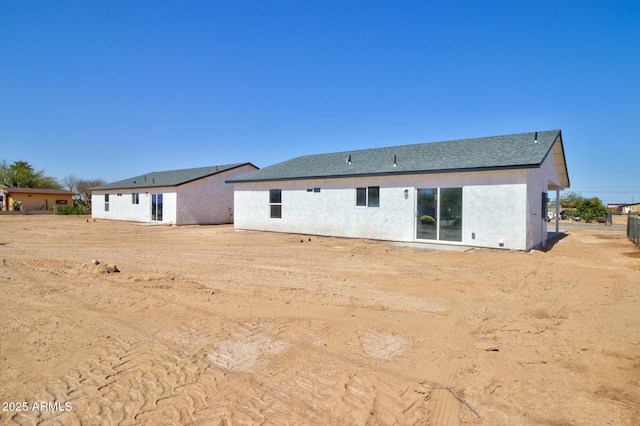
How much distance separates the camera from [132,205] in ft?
92.8

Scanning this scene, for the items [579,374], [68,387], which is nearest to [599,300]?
[579,374]

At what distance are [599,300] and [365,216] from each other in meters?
9.42

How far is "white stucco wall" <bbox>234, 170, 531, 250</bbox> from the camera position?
11.9 meters

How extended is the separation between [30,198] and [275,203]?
37103mm

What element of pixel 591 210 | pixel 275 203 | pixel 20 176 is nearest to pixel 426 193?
pixel 275 203

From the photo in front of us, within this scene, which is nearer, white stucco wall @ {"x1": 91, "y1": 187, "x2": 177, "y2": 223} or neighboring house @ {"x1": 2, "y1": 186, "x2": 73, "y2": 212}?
white stucco wall @ {"x1": 91, "y1": 187, "x2": 177, "y2": 223}

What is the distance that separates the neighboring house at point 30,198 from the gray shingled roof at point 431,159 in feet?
112

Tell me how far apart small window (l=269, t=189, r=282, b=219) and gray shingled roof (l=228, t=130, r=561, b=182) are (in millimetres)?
717

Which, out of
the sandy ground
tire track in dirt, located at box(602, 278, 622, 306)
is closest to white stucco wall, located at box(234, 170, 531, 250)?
the sandy ground

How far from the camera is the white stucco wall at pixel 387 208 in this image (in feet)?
39.1

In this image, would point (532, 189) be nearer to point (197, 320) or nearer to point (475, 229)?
point (475, 229)

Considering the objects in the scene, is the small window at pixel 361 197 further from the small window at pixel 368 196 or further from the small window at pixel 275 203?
the small window at pixel 275 203

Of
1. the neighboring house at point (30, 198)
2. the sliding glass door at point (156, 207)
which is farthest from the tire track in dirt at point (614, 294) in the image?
the neighboring house at point (30, 198)

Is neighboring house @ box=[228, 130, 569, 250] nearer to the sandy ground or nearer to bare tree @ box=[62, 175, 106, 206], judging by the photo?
the sandy ground
